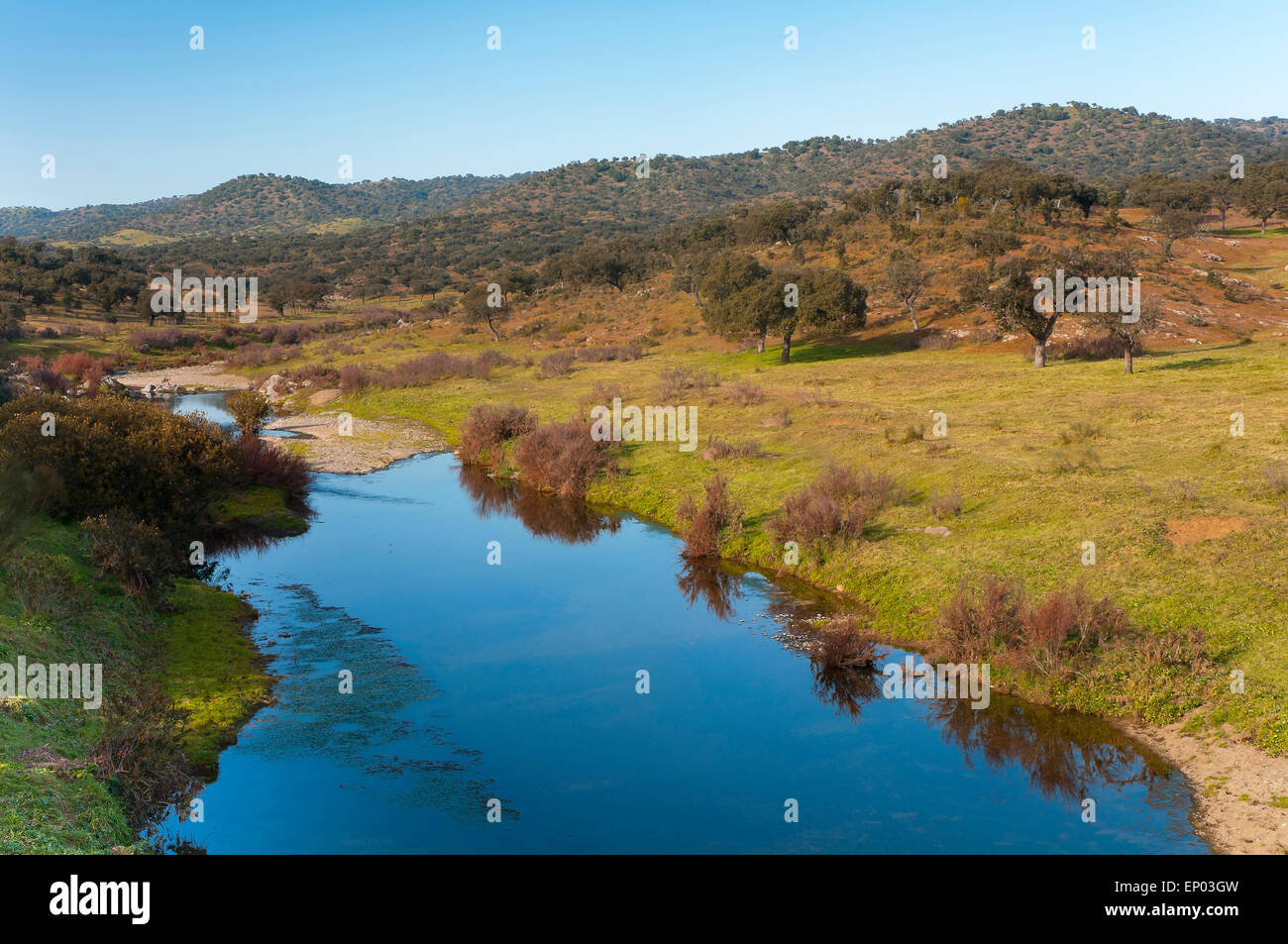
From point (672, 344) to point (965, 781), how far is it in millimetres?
55938

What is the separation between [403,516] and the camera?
105 ft

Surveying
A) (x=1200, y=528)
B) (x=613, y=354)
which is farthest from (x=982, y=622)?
(x=613, y=354)

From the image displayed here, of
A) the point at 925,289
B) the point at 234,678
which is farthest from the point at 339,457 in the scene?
the point at 925,289

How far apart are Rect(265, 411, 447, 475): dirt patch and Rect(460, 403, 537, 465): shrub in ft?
11.5

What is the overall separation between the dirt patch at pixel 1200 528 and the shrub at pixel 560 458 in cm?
1982

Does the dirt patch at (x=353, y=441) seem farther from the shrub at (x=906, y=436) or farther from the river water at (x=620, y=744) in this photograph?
the shrub at (x=906, y=436)

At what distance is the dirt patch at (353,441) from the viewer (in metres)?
40.6

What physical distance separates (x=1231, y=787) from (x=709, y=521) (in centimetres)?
1527

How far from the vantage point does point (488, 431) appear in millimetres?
40531

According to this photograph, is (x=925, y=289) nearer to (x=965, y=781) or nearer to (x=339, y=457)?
(x=339, y=457)

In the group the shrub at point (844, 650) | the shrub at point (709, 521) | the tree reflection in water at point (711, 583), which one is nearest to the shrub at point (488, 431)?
the shrub at point (709, 521)

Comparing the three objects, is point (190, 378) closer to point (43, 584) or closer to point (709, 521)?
point (709, 521)

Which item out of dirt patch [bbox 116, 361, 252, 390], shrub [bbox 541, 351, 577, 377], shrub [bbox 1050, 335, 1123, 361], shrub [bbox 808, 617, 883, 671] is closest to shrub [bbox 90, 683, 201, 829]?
shrub [bbox 808, 617, 883, 671]
